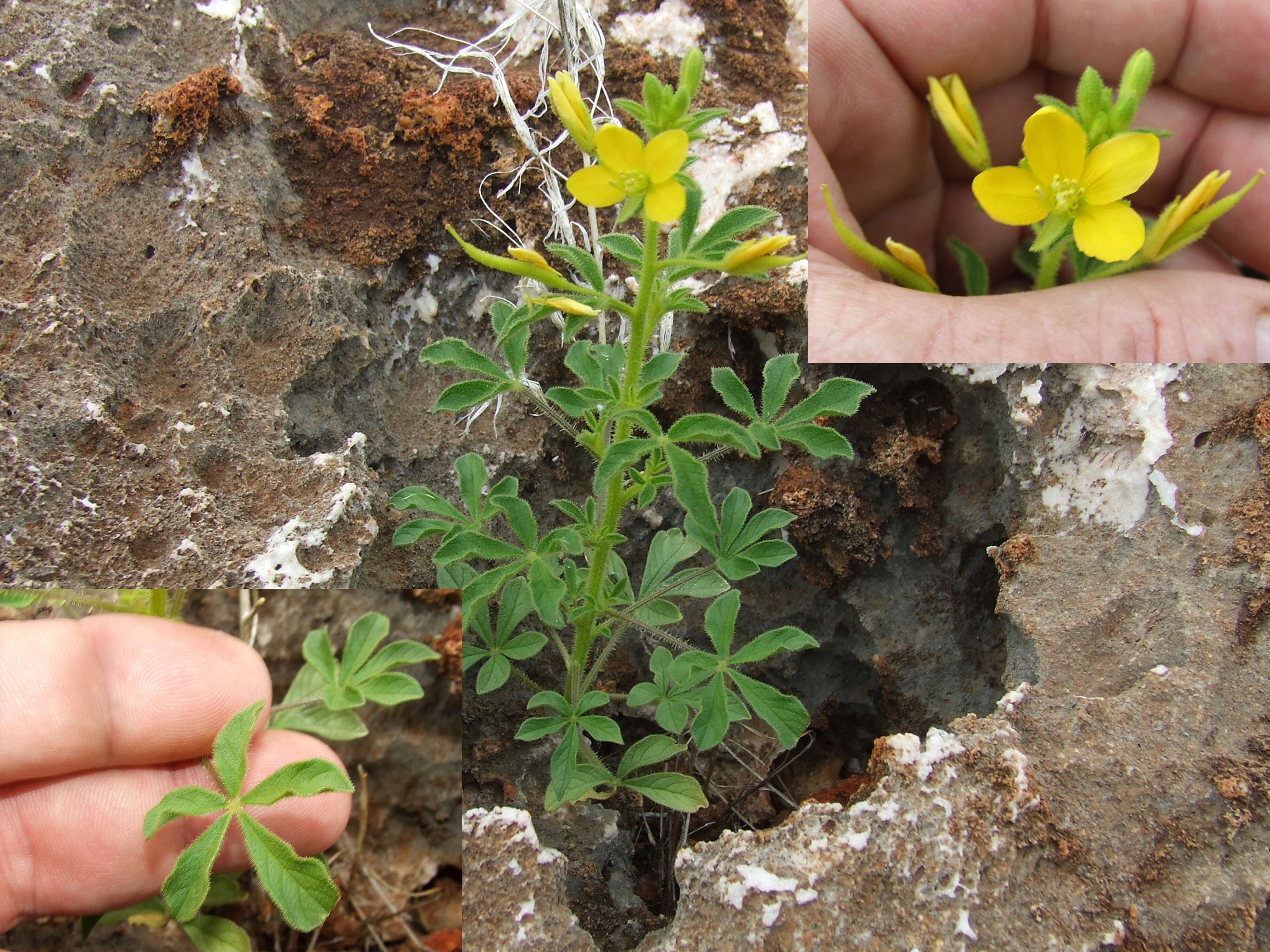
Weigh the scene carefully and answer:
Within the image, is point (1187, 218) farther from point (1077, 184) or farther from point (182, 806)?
point (182, 806)

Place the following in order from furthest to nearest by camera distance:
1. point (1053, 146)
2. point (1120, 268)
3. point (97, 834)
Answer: point (1120, 268) → point (1053, 146) → point (97, 834)

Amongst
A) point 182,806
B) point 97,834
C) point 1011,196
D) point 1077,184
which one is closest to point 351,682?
point 182,806

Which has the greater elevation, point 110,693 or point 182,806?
point 110,693

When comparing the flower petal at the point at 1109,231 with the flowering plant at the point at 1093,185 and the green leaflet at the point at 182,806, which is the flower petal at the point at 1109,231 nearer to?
the flowering plant at the point at 1093,185

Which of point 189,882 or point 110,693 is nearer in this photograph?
point 189,882

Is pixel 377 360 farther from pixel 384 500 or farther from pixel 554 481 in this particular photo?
pixel 554 481

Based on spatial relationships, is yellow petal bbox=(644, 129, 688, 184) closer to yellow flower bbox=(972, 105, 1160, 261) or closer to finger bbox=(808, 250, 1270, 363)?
finger bbox=(808, 250, 1270, 363)

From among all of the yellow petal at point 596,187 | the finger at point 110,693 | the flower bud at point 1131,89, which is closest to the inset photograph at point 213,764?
the finger at point 110,693
